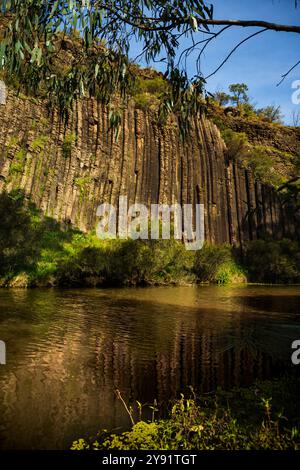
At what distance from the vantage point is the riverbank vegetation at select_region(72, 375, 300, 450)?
3211 millimetres

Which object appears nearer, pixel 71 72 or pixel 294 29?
pixel 294 29

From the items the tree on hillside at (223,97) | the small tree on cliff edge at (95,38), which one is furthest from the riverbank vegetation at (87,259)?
the tree on hillside at (223,97)

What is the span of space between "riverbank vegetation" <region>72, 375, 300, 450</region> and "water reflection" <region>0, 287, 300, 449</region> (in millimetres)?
371

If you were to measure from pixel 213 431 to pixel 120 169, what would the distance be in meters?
24.6

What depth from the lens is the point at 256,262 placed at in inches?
1158

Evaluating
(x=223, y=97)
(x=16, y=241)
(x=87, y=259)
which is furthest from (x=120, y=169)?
(x=223, y=97)

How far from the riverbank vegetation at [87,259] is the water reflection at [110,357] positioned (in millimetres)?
4907

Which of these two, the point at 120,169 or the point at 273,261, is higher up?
the point at 120,169

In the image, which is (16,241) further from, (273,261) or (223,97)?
(223,97)

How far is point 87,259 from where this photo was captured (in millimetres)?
18562

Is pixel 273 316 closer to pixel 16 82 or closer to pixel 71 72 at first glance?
pixel 71 72
